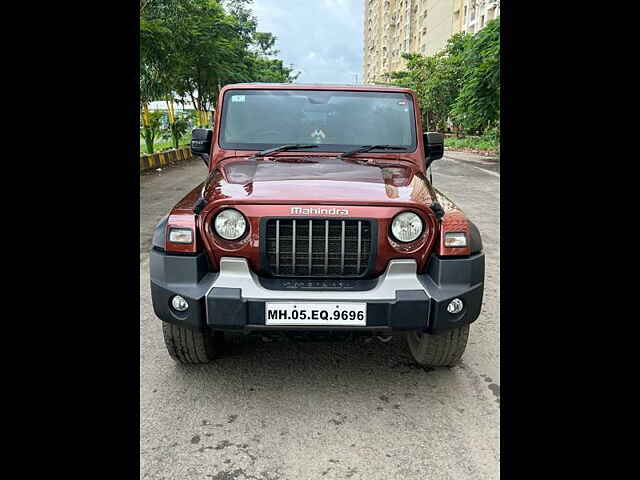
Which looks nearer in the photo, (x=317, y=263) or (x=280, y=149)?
(x=317, y=263)

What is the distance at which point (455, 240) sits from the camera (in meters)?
2.83

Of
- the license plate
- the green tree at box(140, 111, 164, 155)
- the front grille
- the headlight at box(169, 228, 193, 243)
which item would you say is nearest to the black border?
the front grille

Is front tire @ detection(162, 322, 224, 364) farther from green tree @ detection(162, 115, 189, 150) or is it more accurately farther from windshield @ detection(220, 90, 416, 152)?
green tree @ detection(162, 115, 189, 150)

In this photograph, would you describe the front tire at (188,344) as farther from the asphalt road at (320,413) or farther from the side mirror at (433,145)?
the side mirror at (433,145)

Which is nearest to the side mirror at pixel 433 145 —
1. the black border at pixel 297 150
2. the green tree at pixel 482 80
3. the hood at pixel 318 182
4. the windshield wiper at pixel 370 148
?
the black border at pixel 297 150

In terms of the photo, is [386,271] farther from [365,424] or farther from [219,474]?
[219,474]

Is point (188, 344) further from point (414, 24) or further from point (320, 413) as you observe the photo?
point (414, 24)

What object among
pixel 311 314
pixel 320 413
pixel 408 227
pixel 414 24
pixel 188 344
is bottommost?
pixel 320 413

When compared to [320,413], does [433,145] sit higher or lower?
higher

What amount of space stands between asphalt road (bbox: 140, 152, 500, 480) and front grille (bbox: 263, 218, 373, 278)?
74cm

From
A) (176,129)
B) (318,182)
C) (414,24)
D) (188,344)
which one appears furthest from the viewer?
(414,24)

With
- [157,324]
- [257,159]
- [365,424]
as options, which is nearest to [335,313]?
[365,424]

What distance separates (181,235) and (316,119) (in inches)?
66.1

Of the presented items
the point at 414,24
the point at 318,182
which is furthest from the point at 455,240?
the point at 414,24
